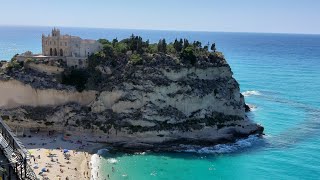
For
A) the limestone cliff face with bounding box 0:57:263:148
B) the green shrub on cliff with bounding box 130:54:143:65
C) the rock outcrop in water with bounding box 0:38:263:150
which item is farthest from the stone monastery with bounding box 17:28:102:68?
the green shrub on cliff with bounding box 130:54:143:65

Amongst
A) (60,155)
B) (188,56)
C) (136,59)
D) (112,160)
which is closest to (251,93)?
(188,56)

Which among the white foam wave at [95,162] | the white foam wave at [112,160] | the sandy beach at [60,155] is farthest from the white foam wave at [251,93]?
the white foam wave at [112,160]

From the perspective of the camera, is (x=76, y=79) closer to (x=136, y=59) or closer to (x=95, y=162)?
(x=136, y=59)

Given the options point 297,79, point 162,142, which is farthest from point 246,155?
point 297,79

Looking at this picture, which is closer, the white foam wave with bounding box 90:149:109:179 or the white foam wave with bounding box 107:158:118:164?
the white foam wave with bounding box 90:149:109:179

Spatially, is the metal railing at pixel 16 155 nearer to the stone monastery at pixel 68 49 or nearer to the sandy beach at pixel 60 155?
the sandy beach at pixel 60 155

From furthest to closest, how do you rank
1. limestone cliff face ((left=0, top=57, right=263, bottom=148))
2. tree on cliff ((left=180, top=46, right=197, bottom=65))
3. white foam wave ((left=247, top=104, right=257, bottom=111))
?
1. white foam wave ((left=247, top=104, right=257, bottom=111))
2. tree on cliff ((left=180, top=46, right=197, bottom=65))
3. limestone cliff face ((left=0, top=57, right=263, bottom=148))

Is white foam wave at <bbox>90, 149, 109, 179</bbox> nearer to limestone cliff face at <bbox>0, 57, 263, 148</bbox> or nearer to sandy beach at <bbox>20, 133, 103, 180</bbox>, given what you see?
sandy beach at <bbox>20, 133, 103, 180</bbox>
